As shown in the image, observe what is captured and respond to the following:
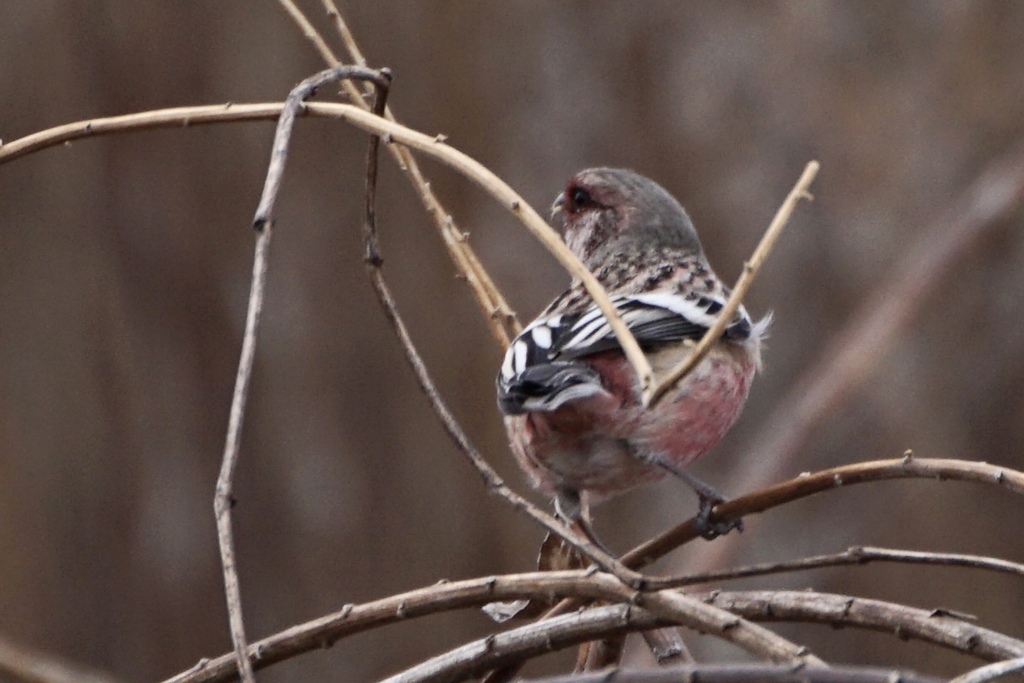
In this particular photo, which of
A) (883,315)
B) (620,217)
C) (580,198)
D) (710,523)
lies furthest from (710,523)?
(883,315)

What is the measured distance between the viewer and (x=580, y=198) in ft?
16.3

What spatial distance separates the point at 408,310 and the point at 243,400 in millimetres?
5624

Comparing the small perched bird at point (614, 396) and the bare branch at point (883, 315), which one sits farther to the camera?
the bare branch at point (883, 315)

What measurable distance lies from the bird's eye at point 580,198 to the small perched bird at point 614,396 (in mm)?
670

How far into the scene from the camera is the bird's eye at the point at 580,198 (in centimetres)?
495

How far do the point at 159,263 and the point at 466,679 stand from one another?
18.7 feet

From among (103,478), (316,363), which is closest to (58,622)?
(103,478)

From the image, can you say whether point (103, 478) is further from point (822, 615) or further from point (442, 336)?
point (822, 615)

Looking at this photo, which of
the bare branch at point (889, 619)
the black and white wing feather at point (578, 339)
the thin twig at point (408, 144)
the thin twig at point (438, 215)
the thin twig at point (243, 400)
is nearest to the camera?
the thin twig at point (243, 400)

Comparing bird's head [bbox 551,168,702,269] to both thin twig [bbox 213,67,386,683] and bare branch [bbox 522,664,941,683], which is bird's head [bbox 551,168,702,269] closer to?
thin twig [bbox 213,67,386,683]

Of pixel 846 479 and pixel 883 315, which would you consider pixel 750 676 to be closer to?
pixel 846 479

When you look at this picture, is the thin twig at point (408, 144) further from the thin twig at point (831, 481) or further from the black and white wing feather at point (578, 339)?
the black and white wing feather at point (578, 339)

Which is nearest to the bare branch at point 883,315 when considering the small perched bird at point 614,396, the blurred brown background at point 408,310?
the blurred brown background at point 408,310

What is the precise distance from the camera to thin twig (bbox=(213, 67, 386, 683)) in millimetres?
1913
